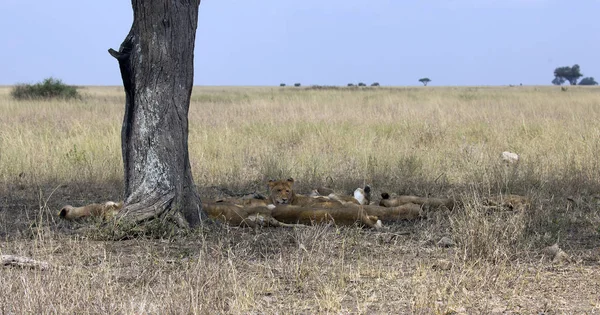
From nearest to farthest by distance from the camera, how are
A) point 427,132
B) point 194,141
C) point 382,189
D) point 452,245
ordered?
point 452,245 → point 382,189 → point 194,141 → point 427,132

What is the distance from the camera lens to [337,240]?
17.1ft

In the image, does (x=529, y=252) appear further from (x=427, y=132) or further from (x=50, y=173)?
(x=427, y=132)

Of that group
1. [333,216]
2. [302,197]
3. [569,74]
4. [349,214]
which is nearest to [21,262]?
[333,216]

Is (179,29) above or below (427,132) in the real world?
above

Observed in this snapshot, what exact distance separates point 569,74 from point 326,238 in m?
85.7

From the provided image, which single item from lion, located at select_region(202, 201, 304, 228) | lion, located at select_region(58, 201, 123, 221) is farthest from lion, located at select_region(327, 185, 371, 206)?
lion, located at select_region(58, 201, 123, 221)

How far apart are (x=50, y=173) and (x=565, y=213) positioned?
592 centimetres

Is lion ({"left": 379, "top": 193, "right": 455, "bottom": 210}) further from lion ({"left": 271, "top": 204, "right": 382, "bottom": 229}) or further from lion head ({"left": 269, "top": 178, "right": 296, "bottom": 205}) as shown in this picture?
lion head ({"left": 269, "top": 178, "right": 296, "bottom": 205})

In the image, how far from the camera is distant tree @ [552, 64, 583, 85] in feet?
274

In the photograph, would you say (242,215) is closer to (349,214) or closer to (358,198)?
(349,214)

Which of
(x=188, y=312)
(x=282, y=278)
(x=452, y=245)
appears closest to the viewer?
(x=188, y=312)

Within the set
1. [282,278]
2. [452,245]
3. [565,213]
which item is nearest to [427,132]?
[565,213]

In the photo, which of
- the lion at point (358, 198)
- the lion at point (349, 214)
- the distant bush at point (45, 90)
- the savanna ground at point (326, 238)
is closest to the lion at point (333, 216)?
the lion at point (349, 214)

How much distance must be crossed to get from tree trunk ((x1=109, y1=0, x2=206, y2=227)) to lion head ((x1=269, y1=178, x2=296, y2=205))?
3.73 ft
